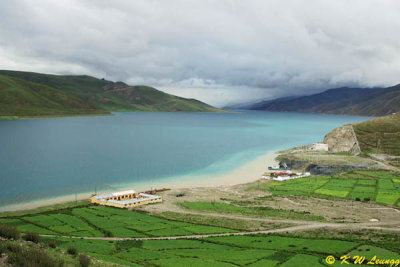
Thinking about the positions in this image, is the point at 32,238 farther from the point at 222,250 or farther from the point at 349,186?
the point at 349,186

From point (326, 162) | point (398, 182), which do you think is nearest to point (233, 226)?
point (398, 182)

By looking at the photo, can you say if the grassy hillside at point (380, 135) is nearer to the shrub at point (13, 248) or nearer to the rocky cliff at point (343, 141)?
the rocky cliff at point (343, 141)

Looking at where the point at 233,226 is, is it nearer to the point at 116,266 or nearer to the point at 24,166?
the point at 116,266

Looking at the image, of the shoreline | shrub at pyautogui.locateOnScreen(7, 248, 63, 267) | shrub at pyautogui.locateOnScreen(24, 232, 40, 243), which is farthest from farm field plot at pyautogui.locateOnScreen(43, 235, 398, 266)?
the shoreline

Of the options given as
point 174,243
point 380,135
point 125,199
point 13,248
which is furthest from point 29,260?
point 380,135

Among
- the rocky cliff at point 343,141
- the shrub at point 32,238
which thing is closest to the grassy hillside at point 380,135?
the rocky cliff at point 343,141
